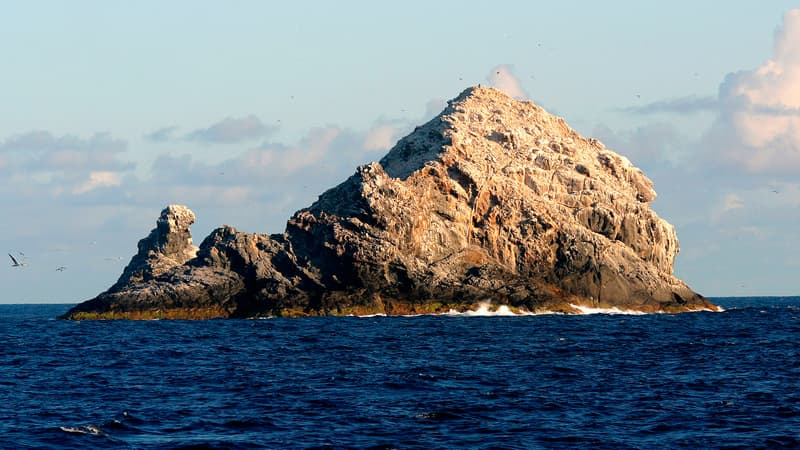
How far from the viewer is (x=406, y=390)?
5012cm

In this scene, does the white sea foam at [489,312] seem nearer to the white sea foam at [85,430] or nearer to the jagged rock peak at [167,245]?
the jagged rock peak at [167,245]

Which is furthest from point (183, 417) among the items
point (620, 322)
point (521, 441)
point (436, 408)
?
point (620, 322)

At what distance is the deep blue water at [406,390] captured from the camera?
128 feet

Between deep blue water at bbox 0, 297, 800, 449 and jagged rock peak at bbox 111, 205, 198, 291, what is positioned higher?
jagged rock peak at bbox 111, 205, 198, 291

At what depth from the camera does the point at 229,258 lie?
11256cm

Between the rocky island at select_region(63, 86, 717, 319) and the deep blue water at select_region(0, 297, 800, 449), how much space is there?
25.4 m

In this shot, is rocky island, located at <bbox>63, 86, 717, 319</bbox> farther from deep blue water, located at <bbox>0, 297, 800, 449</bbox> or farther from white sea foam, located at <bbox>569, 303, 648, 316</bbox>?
deep blue water, located at <bbox>0, 297, 800, 449</bbox>

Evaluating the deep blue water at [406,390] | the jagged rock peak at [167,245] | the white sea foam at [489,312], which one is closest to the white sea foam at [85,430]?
the deep blue water at [406,390]

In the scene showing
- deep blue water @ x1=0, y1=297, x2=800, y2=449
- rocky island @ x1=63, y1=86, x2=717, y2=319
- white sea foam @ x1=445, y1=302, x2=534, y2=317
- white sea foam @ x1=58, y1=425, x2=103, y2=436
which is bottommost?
white sea foam @ x1=58, y1=425, x2=103, y2=436

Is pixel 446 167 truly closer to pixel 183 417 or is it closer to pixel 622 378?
pixel 622 378

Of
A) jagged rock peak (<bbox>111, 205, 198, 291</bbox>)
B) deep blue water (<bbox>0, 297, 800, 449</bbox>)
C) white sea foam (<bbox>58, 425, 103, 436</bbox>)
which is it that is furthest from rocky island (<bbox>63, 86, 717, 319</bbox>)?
white sea foam (<bbox>58, 425, 103, 436</bbox>)

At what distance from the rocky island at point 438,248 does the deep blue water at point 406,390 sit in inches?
1002

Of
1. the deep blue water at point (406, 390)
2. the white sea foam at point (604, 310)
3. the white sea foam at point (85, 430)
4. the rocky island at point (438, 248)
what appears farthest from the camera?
the white sea foam at point (604, 310)

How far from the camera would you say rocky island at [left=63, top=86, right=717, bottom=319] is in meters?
110
